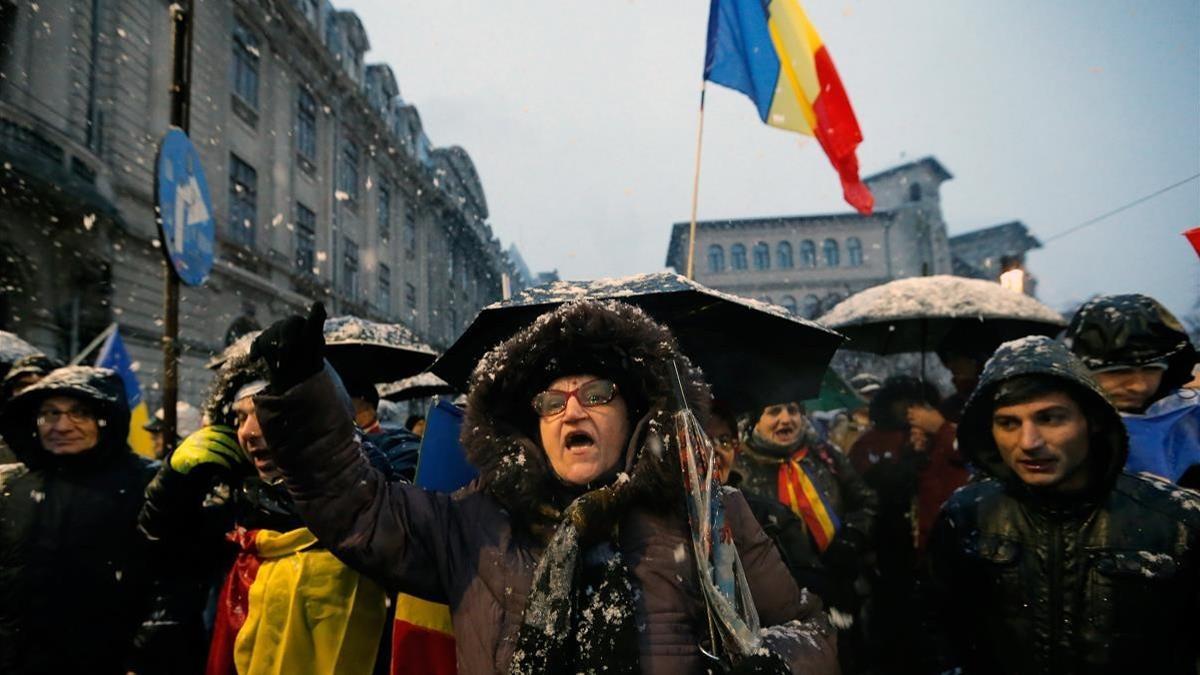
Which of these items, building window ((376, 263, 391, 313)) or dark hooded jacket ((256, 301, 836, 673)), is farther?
building window ((376, 263, 391, 313))

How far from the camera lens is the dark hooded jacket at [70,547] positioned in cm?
280

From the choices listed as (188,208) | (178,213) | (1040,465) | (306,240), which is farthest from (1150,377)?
(306,240)

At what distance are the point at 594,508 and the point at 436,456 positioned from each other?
81 cm

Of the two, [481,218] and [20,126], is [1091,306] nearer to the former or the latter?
[20,126]

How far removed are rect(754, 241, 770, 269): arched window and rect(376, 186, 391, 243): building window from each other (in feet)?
141

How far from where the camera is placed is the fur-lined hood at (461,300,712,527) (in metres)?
1.87

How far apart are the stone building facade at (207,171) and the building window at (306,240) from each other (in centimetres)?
6

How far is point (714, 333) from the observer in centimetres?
284

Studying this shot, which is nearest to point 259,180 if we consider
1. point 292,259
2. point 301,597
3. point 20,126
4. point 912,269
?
point 292,259

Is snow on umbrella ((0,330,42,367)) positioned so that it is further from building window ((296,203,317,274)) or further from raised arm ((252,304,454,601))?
building window ((296,203,317,274))

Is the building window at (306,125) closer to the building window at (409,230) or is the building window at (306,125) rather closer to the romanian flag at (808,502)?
the building window at (409,230)

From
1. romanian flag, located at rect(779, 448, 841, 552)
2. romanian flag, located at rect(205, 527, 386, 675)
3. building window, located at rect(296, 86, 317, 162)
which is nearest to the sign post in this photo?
romanian flag, located at rect(205, 527, 386, 675)

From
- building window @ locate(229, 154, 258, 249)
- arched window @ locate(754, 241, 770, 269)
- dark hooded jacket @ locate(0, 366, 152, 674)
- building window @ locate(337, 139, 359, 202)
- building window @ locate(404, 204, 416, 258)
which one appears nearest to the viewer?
dark hooded jacket @ locate(0, 366, 152, 674)

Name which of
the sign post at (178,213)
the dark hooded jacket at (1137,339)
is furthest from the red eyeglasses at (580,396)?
the sign post at (178,213)
